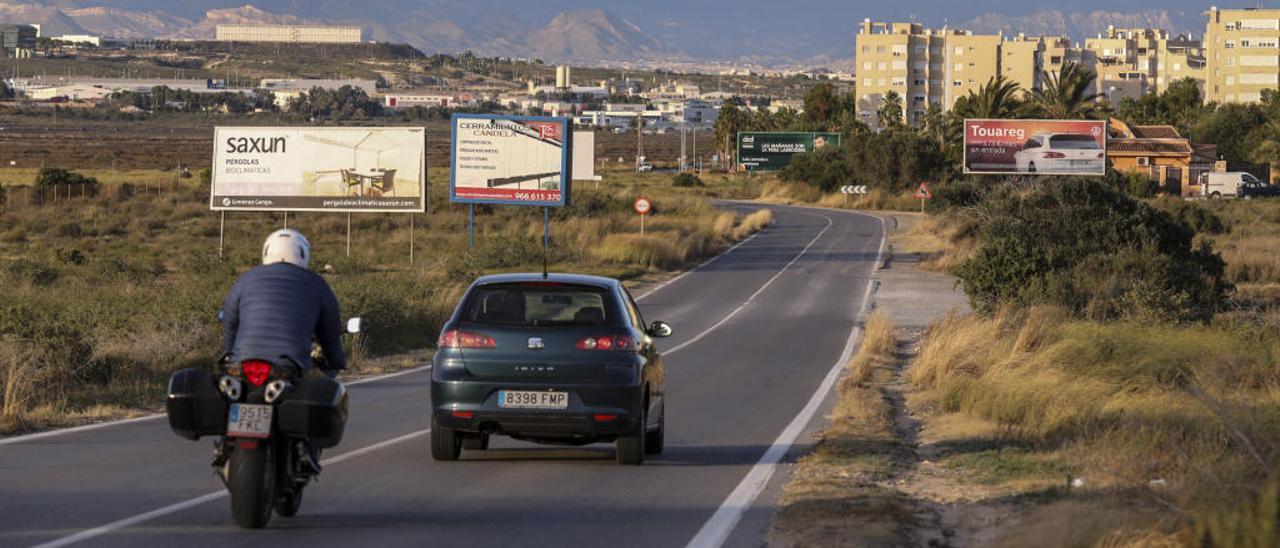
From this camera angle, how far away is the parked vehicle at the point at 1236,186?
9088 centimetres

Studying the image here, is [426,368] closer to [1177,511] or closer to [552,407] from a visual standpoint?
[552,407]

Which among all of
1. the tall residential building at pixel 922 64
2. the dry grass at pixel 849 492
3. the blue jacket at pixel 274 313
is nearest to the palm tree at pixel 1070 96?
the tall residential building at pixel 922 64

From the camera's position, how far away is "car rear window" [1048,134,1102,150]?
7831cm

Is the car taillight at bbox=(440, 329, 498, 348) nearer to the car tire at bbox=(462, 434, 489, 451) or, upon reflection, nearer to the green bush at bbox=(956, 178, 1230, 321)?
the car tire at bbox=(462, 434, 489, 451)

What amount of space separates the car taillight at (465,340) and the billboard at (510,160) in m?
35.7

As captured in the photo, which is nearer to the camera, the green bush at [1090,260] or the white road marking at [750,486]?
the white road marking at [750,486]

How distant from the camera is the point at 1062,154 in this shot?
78875 millimetres

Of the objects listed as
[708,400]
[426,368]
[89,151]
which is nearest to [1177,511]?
[708,400]

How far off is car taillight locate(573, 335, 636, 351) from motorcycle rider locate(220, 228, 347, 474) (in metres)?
2.80

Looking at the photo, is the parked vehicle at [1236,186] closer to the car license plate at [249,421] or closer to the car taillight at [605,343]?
the car taillight at [605,343]

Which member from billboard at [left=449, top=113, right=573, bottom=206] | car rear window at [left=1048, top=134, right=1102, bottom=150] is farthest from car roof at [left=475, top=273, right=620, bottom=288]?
car rear window at [left=1048, top=134, right=1102, bottom=150]

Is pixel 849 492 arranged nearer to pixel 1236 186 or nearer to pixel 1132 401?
pixel 1132 401

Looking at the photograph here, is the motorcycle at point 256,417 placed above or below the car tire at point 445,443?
above

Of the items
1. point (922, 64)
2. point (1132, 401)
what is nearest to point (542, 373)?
point (1132, 401)
